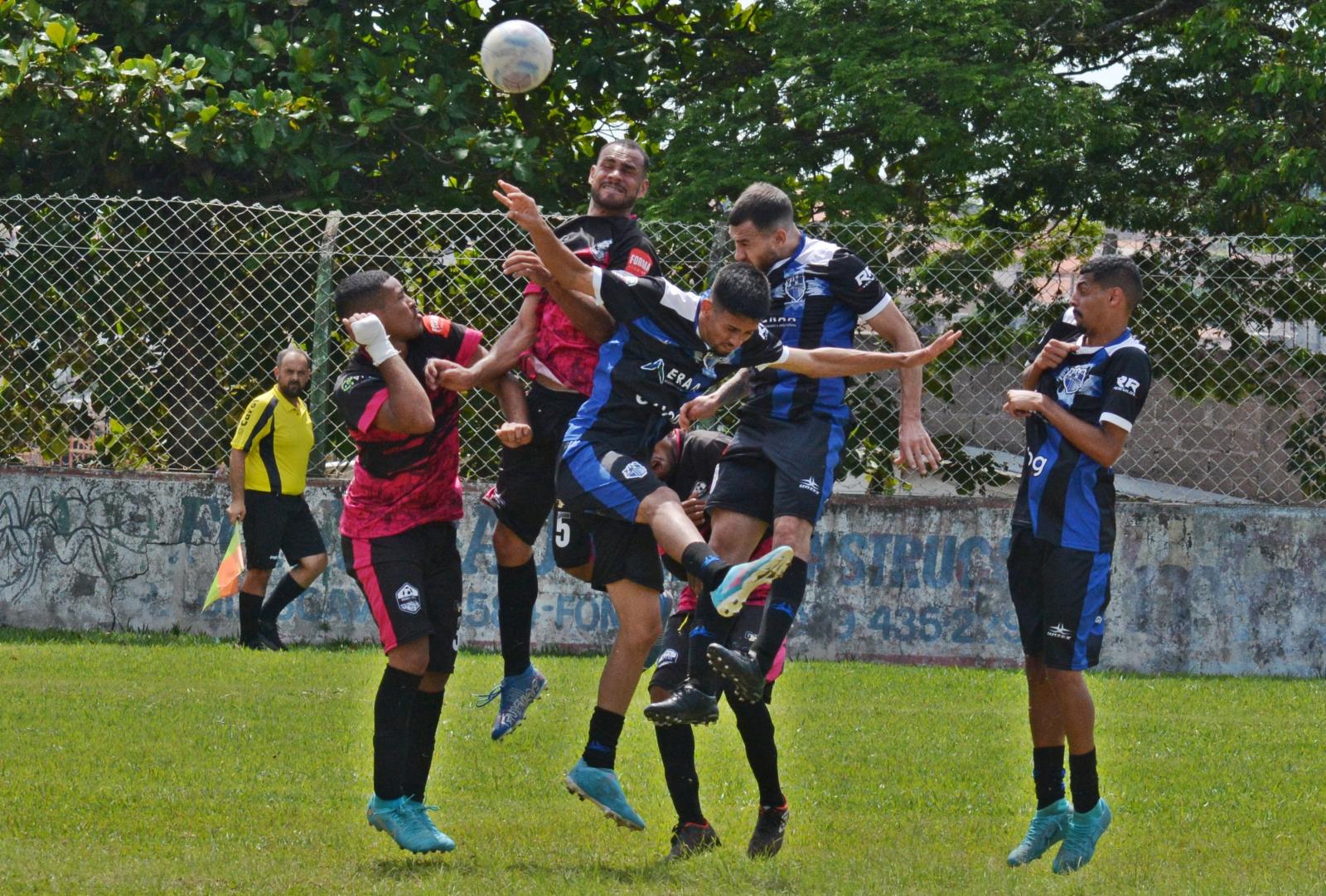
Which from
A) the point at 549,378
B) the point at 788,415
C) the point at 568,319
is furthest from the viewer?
the point at 549,378

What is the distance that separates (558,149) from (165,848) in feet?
32.5

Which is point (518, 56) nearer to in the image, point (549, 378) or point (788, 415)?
point (549, 378)

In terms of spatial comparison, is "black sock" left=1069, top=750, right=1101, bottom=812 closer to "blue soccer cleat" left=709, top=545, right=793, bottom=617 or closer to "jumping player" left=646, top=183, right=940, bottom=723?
"jumping player" left=646, top=183, right=940, bottom=723

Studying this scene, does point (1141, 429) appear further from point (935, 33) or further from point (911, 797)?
point (911, 797)

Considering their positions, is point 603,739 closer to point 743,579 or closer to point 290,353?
point 743,579

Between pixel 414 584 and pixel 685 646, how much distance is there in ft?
3.40

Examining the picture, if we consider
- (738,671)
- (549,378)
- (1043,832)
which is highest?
(549,378)

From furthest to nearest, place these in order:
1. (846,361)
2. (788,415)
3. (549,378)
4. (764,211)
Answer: (549,378), (764,211), (788,415), (846,361)

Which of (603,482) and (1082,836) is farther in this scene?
(603,482)

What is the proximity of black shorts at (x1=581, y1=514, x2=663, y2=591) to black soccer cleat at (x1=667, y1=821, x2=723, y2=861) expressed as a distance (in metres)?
0.87

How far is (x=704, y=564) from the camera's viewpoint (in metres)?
5.34

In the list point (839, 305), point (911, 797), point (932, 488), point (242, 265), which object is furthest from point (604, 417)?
point (242, 265)

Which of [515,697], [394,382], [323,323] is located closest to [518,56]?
[394,382]

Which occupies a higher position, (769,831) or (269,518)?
(269,518)
